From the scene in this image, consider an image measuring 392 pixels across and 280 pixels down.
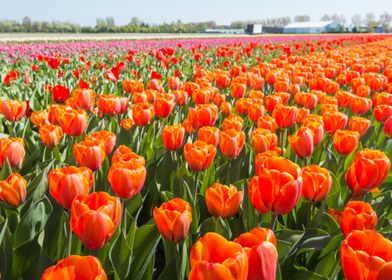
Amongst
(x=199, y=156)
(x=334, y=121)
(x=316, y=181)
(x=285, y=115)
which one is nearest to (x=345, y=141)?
(x=334, y=121)

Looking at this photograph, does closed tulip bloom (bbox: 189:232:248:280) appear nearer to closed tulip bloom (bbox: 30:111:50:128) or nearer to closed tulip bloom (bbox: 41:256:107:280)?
closed tulip bloom (bbox: 41:256:107:280)

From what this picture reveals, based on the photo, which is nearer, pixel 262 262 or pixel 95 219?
pixel 262 262

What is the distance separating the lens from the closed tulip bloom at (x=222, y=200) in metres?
1.63

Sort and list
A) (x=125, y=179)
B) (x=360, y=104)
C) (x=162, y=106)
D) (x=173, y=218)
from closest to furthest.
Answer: (x=173, y=218), (x=125, y=179), (x=162, y=106), (x=360, y=104)

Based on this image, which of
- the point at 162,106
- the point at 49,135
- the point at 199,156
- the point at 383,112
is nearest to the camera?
the point at 199,156

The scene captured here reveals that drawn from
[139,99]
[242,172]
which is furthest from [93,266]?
[139,99]

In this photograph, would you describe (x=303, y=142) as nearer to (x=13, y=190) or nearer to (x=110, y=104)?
(x=13, y=190)

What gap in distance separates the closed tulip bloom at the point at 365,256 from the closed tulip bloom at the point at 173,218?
551mm

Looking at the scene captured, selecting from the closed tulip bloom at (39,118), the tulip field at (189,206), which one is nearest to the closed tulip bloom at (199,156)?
the tulip field at (189,206)

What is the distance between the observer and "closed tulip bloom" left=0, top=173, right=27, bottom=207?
169cm

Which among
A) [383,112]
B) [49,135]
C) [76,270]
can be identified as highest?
[76,270]

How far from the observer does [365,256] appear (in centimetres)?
101

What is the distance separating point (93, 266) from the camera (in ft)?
3.13

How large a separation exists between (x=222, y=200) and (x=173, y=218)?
270 mm
